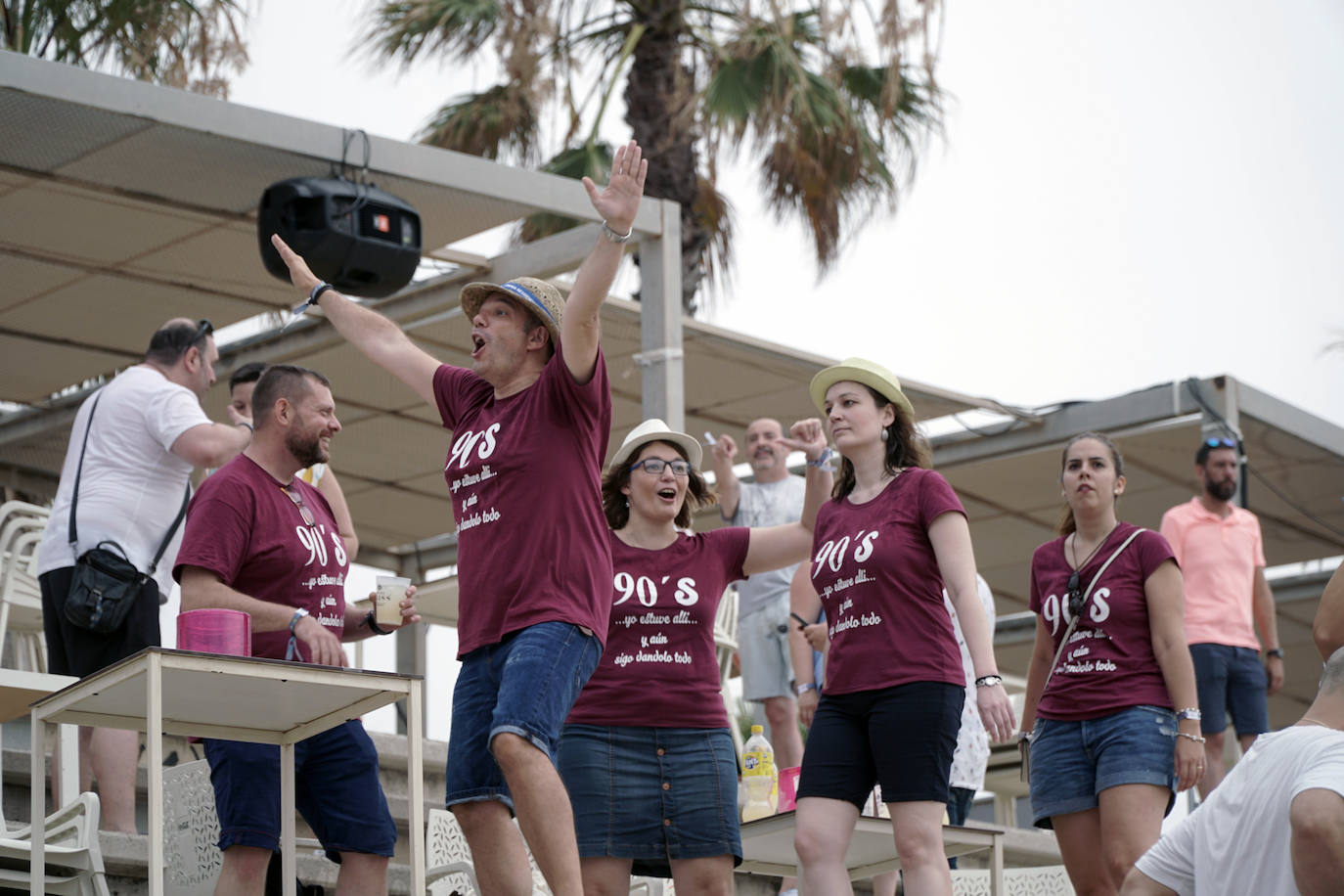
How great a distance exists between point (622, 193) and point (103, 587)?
2.56 m

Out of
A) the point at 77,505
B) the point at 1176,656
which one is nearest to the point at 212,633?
the point at 77,505

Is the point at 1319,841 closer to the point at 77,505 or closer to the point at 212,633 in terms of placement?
the point at 212,633

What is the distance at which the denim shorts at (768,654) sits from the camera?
8.17 meters

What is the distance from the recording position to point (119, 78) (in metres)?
7.57

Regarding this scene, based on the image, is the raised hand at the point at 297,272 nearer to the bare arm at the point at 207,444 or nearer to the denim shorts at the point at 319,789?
the bare arm at the point at 207,444

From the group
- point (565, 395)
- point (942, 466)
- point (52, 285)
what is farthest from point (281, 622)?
point (942, 466)

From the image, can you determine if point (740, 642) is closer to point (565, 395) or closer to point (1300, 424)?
point (565, 395)

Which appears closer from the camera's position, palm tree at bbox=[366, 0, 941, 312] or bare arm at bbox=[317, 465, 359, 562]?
bare arm at bbox=[317, 465, 359, 562]

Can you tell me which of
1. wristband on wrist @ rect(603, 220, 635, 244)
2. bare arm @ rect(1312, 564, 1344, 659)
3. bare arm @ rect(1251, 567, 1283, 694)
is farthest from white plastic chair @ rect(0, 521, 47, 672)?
bare arm @ rect(1251, 567, 1283, 694)

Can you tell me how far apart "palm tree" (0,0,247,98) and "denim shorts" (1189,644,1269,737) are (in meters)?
7.76

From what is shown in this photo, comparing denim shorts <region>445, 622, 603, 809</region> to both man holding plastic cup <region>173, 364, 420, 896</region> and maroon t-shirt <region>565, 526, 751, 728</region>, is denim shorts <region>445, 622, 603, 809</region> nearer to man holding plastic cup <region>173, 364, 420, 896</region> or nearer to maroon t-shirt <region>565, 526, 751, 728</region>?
man holding plastic cup <region>173, 364, 420, 896</region>

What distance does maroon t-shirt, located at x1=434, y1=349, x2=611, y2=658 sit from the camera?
4418 millimetres

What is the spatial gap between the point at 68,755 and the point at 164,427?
43.9 inches

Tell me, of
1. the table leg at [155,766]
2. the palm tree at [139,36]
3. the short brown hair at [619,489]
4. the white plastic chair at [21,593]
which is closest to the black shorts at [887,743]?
the short brown hair at [619,489]
